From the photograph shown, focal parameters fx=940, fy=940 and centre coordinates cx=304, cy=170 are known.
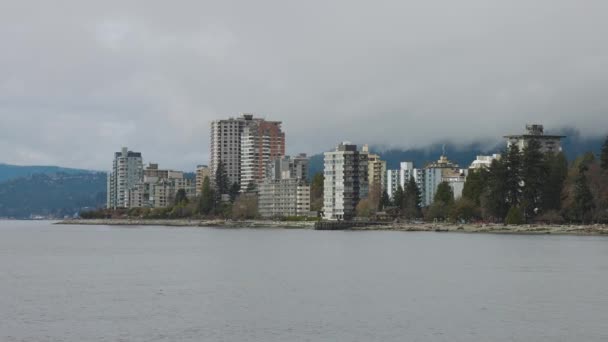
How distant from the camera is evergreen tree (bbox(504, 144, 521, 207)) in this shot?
16800 centimetres

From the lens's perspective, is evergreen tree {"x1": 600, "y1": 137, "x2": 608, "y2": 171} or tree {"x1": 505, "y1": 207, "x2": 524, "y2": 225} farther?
evergreen tree {"x1": 600, "y1": 137, "x2": 608, "y2": 171}

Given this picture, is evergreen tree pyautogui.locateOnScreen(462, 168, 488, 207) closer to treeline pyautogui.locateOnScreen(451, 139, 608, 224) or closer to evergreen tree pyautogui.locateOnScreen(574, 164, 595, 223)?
treeline pyautogui.locateOnScreen(451, 139, 608, 224)

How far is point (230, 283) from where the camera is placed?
71688mm

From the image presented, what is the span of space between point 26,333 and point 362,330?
16962 millimetres

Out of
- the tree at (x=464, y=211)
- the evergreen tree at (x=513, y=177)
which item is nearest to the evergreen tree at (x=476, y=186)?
the tree at (x=464, y=211)

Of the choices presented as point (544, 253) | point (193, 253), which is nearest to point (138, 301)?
point (193, 253)

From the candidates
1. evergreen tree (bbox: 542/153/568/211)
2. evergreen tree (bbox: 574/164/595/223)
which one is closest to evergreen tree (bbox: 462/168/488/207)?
evergreen tree (bbox: 542/153/568/211)

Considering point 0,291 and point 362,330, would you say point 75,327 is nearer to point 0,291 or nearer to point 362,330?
point 362,330

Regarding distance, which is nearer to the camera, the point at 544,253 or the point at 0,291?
the point at 0,291

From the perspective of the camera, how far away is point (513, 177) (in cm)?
16800

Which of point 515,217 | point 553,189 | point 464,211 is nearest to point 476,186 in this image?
point 464,211

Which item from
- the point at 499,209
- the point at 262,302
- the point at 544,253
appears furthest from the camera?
the point at 499,209

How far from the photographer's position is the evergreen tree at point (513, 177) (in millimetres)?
168000

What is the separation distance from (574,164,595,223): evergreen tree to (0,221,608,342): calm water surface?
5143 cm
